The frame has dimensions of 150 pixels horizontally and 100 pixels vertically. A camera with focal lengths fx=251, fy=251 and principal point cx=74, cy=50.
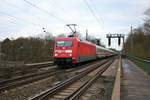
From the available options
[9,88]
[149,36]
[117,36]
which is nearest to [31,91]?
[9,88]

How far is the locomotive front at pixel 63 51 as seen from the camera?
982 inches

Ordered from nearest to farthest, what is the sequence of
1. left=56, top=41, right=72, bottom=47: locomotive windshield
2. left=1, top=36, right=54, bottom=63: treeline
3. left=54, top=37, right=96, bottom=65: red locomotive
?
left=54, top=37, right=96, bottom=65: red locomotive, left=56, top=41, right=72, bottom=47: locomotive windshield, left=1, top=36, right=54, bottom=63: treeline

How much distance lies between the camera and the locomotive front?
2494cm

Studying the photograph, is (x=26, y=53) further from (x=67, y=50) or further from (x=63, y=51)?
(x=67, y=50)

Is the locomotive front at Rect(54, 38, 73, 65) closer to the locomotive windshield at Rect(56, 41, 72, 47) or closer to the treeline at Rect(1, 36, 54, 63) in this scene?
the locomotive windshield at Rect(56, 41, 72, 47)

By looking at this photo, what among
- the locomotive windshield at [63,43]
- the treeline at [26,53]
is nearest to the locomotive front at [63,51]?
the locomotive windshield at [63,43]

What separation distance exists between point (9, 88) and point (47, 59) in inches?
1228

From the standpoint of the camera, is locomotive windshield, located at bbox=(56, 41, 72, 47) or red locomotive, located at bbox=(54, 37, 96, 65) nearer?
red locomotive, located at bbox=(54, 37, 96, 65)

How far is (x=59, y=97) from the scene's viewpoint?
384 inches

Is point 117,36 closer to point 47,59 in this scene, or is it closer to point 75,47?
point 47,59

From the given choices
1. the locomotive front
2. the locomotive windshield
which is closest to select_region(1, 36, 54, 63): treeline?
the locomotive windshield

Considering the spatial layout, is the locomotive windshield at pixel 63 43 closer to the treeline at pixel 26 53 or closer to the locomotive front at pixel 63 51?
the locomotive front at pixel 63 51

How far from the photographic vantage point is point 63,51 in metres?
25.3

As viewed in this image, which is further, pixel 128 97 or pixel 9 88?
pixel 9 88
